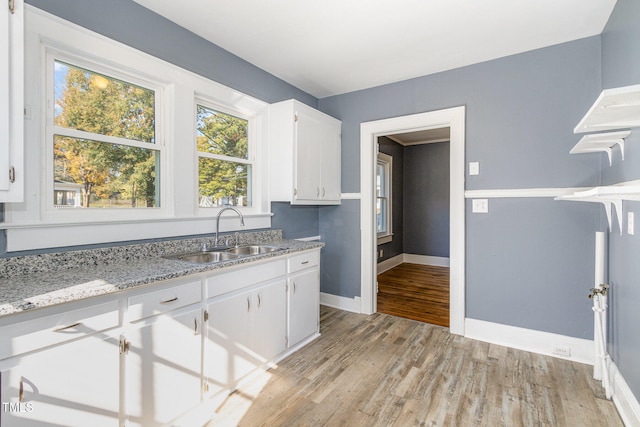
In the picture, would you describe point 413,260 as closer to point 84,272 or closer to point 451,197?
point 451,197

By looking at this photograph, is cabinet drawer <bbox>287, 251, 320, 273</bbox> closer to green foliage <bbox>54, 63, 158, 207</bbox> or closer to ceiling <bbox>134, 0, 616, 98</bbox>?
green foliage <bbox>54, 63, 158, 207</bbox>

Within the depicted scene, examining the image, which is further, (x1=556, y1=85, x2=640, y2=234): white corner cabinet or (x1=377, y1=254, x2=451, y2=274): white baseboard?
(x1=377, y1=254, x2=451, y2=274): white baseboard

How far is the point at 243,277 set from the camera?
2.13 m

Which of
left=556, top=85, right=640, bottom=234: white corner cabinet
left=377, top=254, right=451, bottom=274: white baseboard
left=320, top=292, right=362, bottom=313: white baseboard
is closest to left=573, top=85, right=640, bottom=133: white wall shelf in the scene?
left=556, top=85, right=640, bottom=234: white corner cabinet

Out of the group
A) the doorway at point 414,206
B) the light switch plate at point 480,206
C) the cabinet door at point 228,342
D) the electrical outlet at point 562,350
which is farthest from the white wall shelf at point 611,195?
the doorway at point 414,206

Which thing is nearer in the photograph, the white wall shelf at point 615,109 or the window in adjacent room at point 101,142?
the white wall shelf at point 615,109

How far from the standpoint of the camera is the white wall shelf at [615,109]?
3.61 ft

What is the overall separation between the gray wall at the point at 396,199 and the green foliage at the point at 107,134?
14.2 feet

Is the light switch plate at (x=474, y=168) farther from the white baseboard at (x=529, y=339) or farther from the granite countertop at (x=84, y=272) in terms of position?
the granite countertop at (x=84, y=272)

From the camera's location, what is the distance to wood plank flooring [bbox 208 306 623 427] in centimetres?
183

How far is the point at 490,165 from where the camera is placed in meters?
2.84

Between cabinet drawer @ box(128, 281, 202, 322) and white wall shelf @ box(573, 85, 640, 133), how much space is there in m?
2.11

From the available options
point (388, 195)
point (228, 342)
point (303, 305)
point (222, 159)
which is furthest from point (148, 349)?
point (388, 195)

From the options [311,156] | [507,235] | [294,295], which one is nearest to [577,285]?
[507,235]
